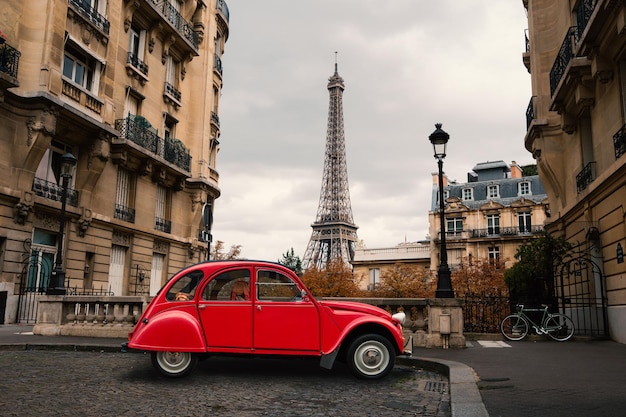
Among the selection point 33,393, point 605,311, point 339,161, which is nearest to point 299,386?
point 33,393

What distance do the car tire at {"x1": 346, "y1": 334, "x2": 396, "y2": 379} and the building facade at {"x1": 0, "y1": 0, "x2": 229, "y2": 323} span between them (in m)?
10.1

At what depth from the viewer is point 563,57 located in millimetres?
17000

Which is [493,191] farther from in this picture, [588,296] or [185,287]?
[185,287]

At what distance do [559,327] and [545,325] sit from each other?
1.13 feet

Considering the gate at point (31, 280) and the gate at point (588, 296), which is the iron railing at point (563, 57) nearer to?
the gate at point (588, 296)

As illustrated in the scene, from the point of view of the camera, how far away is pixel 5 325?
54.3ft

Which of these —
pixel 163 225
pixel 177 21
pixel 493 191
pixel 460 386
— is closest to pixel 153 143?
pixel 163 225

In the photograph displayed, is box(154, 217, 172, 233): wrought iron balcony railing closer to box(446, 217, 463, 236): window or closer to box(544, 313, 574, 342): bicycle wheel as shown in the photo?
box(544, 313, 574, 342): bicycle wheel

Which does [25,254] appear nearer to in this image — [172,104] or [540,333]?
[172,104]

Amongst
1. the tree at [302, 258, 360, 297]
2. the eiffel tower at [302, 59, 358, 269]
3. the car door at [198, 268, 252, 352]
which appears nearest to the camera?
the car door at [198, 268, 252, 352]

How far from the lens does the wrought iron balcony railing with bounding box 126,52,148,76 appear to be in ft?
75.7

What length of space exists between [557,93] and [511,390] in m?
12.6

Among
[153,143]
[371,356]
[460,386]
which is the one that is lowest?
[460,386]

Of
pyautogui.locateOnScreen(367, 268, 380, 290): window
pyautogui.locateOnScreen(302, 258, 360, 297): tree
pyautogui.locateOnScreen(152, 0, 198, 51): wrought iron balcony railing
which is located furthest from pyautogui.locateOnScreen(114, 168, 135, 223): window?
pyautogui.locateOnScreen(367, 268, 380, 290): window
